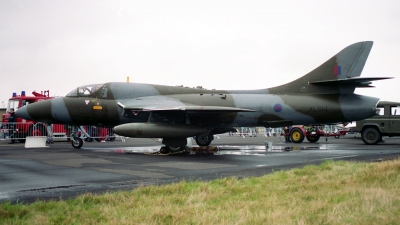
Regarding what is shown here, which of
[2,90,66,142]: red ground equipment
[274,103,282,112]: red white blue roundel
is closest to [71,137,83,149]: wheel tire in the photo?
[2,90,66,142]: red ground equipment

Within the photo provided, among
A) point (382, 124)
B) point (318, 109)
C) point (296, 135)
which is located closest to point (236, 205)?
point (318, 109)

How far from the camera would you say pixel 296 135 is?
Result: 980 inches

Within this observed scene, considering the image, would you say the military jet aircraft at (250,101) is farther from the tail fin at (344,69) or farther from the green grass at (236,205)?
the green grass at (236,205)

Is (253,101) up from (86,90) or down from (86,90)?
down

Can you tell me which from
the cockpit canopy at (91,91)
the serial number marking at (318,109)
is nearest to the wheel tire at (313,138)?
the serial number marking at (318,109)

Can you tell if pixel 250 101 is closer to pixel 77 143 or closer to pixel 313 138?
pixel 77 143

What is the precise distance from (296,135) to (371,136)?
4952mm

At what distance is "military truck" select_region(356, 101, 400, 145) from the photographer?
20609mm

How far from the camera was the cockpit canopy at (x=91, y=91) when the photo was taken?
Result: 17.1m

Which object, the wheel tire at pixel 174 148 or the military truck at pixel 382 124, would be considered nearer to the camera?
the wheel tire at pixel 174 148

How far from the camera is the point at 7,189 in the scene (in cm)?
664

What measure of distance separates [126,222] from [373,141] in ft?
66.4

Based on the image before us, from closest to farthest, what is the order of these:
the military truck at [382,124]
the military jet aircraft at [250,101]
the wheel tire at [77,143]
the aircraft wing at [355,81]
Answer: the aircraft wing at [355,81], the military jet aircraft at [250,101], the wheel tire at [77,143], the military truck at [382,124]

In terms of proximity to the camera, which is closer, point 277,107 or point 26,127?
point 277,107
